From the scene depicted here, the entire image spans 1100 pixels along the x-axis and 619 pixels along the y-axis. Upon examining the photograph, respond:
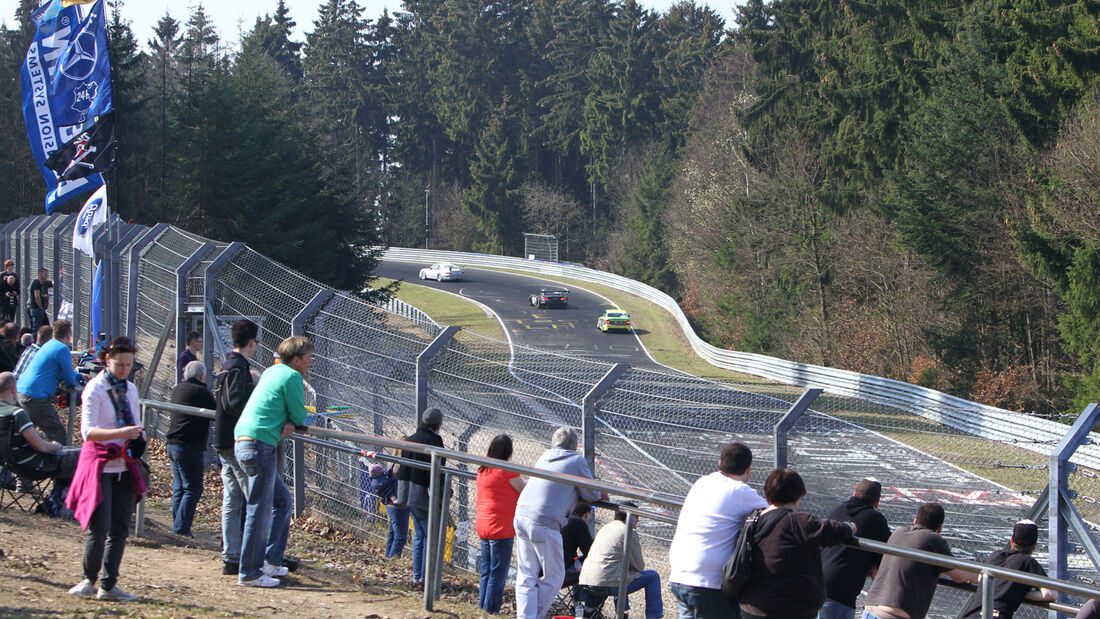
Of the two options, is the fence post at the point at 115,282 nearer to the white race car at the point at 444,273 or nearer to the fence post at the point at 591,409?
the fence post at the point at 591,409

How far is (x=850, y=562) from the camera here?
6.32 meters

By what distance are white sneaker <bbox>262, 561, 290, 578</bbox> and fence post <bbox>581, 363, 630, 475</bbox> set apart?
2191 mm

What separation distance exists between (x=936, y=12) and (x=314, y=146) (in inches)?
931

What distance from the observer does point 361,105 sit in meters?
102

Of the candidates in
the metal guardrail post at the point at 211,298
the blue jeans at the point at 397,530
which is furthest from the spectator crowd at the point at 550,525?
the metal guardrail post at the point at 211,298

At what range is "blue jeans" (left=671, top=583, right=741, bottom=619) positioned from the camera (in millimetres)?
5062

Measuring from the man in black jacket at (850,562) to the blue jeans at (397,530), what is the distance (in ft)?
11.5

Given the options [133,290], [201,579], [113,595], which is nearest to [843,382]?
[133,290]

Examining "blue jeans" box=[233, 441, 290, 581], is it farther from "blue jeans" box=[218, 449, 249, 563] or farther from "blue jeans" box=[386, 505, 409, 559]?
"blue jeans" box=[386, 505, 409, 559]

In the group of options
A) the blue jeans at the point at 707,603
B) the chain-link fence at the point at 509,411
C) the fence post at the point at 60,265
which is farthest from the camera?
the fence post at the point at 60,265

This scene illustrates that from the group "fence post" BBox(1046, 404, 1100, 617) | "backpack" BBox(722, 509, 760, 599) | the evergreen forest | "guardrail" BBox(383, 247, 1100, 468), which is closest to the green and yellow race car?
"guardrail" BBox(383, 247, 1100, 468)

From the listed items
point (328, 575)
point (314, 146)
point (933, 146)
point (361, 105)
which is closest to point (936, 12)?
point (933, 146)

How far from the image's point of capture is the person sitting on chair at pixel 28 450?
8.01 meters

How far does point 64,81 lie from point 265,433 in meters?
11.4
